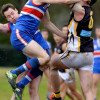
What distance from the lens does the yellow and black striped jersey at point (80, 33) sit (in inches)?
259

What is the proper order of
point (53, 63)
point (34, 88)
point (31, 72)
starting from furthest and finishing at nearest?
1. point (34, 88)
2. point (31, 72)
3. point (53, 63)

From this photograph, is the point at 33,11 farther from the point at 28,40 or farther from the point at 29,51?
the point at 29,51

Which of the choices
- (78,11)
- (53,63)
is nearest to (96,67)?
(53,63)

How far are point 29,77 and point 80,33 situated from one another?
1380mm

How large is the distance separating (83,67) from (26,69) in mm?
1047

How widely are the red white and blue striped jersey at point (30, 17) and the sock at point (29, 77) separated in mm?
848

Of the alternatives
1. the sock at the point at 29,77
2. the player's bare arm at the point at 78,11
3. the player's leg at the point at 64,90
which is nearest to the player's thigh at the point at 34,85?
the sock at the point at 29,77

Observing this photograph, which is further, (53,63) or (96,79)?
(96,79)

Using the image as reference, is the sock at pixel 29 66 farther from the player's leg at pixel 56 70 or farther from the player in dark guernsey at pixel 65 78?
the player in dark guernsey at pixel 65 78

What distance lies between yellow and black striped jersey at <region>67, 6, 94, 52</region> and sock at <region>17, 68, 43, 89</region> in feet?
3.52

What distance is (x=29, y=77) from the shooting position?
7266 millimetres

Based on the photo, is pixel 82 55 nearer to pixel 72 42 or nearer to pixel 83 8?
pixel 72 42

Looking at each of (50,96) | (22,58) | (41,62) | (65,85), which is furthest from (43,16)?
(22,58)

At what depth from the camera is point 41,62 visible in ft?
22.5
